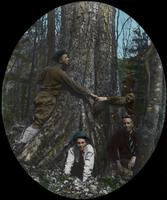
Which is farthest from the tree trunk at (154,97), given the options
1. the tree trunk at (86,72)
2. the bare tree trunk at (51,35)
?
the bare tree trunk at (51,35)

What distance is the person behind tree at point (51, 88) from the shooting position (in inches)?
125

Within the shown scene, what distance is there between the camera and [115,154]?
A: 3180 mm

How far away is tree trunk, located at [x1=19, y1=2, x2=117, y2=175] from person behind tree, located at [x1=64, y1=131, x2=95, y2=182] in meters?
0.03

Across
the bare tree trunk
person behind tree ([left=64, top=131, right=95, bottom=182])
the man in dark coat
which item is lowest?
person behind tree ([left=64, top=131, right=95, bottom=182])

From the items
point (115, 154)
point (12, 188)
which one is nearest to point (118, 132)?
point (115, 154)

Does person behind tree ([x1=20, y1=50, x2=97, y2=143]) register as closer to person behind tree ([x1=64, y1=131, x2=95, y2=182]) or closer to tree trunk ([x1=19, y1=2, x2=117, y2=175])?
tree trunk ([x1=19, y1=2, x2=117, y2=175])

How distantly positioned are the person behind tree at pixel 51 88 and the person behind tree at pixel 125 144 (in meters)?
0.19

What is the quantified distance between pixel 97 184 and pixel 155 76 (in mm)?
536

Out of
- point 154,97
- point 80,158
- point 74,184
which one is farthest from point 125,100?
point 74,184

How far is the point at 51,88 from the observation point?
3.18m

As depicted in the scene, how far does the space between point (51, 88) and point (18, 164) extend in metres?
0.36

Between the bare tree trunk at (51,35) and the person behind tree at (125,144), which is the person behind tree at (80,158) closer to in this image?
the person behind tree at (125,144)

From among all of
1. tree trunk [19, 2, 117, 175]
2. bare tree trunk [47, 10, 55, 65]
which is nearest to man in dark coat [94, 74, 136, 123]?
tree trunk [19, 2, 117, 175]

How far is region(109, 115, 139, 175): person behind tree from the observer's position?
10.4 feet
